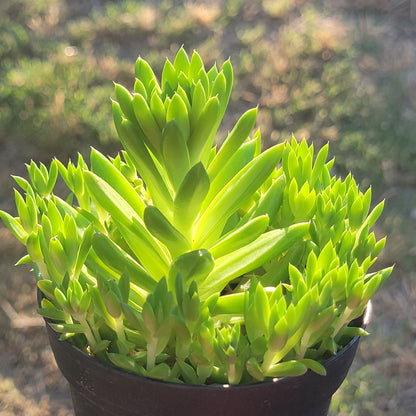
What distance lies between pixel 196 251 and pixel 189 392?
160mm

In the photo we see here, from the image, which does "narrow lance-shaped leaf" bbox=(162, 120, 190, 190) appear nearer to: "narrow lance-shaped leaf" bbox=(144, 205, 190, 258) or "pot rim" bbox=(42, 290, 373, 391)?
"narrow lance-shaped leaf" bbox=(144, 205, 190, 258)

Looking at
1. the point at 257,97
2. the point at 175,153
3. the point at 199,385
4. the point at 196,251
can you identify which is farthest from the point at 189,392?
the point at 257,97

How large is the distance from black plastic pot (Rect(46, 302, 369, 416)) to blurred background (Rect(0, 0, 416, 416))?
957mm

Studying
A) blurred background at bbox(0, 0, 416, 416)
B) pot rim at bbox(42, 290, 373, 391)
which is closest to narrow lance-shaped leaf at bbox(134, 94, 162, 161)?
pot rim at bbox(42, 290, 373, 391)

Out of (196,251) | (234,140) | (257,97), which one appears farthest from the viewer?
(257,97)

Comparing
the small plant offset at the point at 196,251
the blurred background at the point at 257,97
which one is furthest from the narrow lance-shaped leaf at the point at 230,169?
the blurred background at the point at 257,97

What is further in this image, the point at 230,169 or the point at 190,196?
the point at 230,169

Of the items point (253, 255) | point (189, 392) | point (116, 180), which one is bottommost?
point (189, 392)

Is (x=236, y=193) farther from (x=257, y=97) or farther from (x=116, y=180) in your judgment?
(x=257, y=97)

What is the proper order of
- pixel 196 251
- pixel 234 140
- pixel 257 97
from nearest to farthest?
pixel 196 251, pixel 234 140, pixel 257 97

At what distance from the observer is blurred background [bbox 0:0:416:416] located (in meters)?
1.83

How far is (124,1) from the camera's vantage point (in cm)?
287

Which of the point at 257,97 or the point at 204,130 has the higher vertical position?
the point at 204,130

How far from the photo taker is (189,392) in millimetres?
720
